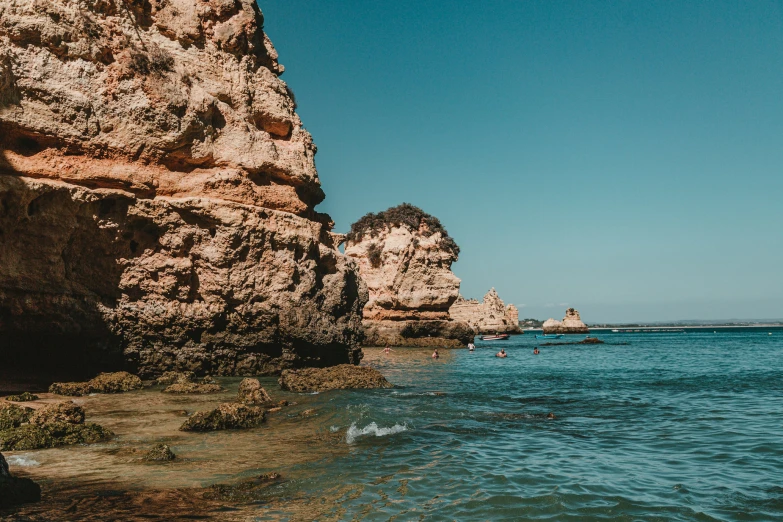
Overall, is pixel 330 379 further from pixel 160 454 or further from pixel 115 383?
pixel 160 454

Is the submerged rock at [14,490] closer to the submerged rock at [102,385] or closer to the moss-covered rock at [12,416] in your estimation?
the moss-covered rock at [12,416]

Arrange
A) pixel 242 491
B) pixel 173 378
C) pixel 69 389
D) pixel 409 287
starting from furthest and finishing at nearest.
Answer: pixel 409 287 < pixel 173 378 < pixel 69 389 < pixel 242 491

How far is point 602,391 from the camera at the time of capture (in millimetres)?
20406

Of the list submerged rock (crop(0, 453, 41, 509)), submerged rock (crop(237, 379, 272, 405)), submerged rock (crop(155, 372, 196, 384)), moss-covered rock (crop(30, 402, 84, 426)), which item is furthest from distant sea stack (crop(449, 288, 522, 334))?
submerged rock (crop(0, 453, 41, 509))

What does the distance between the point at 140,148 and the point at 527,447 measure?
14.8 m

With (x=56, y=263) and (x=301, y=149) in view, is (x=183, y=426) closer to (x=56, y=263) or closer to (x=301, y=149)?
(x=56, y=263)

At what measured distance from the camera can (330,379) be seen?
18.4 m

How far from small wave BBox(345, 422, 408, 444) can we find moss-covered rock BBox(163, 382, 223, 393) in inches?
246

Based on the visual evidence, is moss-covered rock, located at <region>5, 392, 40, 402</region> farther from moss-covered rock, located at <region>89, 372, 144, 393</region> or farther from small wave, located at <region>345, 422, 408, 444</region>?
small wave, located at <region>345, 422, 408, 444</region>

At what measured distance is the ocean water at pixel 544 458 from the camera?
7117mm

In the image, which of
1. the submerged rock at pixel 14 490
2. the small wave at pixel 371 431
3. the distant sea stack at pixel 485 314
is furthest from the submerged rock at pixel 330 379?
the distant sea stack at pixel 485 314

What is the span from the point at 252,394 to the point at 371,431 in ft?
14.5

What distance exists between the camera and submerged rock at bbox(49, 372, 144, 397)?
15305 millimetres

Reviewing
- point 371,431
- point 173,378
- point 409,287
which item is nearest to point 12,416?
point 371,431
